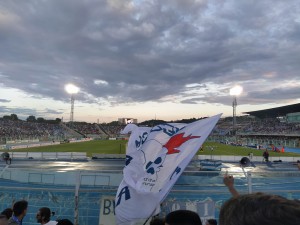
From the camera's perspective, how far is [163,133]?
569cm

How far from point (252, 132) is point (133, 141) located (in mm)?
94526

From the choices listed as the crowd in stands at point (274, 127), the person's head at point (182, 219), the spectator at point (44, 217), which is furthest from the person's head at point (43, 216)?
the crowd in stands at point (274, 127)

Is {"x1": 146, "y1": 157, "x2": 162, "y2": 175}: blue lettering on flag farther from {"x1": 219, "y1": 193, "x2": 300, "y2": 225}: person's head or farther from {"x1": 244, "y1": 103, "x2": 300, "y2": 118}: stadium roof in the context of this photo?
{"x1": 244, "y1": 103, "x2": 300, "y2": 118}: stadium roof

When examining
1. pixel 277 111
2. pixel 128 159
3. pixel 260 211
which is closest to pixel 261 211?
pixel 260 211

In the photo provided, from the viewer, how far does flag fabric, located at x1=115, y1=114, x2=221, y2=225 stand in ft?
15.0

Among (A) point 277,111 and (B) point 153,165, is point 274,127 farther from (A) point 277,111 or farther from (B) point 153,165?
(B) point 153,165

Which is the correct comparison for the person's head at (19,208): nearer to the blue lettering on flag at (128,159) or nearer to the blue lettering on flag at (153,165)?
the blue lettering on flag at (128,159)

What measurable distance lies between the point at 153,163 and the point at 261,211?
4.03 m

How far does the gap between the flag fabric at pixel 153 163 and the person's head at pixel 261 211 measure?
3.30m

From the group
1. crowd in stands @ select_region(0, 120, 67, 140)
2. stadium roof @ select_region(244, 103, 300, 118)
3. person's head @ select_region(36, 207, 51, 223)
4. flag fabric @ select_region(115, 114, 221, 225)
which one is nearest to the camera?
flag fabric @ select_region(115, 114, 221, 225)

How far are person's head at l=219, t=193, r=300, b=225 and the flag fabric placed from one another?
3302 millimetres

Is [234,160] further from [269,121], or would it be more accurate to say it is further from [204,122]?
[269,121]

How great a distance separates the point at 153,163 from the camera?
524 cm

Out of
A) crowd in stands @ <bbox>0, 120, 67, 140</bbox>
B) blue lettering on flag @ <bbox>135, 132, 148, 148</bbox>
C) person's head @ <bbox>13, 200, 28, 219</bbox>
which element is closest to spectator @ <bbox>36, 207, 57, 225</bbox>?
person's head @ <bbox>13, 200, 28, 219</bbox>
